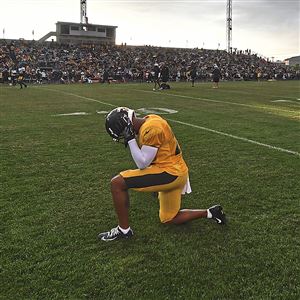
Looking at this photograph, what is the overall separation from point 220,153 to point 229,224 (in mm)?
3140

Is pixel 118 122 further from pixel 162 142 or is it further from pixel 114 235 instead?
pixel 114 235

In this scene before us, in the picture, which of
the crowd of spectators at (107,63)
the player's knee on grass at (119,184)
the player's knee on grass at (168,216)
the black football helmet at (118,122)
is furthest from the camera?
the crowd of spectators at (107,63)

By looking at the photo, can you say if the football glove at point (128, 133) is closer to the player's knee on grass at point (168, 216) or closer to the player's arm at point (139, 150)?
the player's arm at point (139, 150)

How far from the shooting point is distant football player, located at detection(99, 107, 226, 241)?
11.5 feet

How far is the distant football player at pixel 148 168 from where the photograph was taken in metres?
3.51

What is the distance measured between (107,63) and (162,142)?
44264mm

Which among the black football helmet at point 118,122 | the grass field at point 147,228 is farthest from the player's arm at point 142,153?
the grass field at point 147,228

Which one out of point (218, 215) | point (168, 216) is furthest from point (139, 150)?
point (218, 215)

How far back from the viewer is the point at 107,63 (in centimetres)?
4656

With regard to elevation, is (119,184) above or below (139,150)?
below

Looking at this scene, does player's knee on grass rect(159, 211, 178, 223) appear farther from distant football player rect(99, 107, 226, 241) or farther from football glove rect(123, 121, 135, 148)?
football glove rect(123, 121, 135, 148)

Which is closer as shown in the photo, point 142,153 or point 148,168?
point 142,153

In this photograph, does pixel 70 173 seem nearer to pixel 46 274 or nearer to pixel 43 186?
Result: pixel 43 186

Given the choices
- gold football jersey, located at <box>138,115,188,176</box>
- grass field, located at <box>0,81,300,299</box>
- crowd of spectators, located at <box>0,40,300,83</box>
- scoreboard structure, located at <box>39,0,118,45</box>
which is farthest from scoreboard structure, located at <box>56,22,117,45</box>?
gold football jersey, located at <box>138,115,188,176</box>
